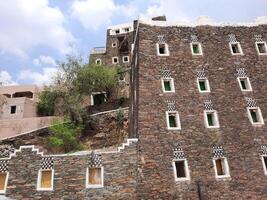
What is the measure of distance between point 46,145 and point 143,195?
1514cm

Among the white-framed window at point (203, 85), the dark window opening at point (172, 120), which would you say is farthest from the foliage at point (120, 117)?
the dark window opening at point (172, 120)

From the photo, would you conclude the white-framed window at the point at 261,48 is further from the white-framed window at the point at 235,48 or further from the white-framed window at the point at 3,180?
the white-framed window at the point at 3,180

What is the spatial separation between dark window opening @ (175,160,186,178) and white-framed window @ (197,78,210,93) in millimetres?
5427

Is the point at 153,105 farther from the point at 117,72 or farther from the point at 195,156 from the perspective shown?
the point at 117,72

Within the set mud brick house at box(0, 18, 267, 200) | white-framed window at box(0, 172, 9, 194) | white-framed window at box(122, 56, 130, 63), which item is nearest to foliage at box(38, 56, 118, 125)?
white-framed window at box(122, 56, 130, 63)

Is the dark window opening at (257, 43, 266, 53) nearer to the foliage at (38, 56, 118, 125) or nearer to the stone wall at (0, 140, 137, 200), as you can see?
the stone wall at (0, 140, 137, 200)

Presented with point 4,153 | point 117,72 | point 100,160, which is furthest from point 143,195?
point 117,72

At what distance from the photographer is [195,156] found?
19156 millimetres

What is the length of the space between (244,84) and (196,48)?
430 centimetres

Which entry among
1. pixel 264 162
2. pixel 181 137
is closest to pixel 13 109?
pixel 181 137

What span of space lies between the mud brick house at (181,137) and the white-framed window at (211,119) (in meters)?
0.01

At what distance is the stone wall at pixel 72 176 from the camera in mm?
17500

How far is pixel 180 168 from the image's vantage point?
62.4 feet

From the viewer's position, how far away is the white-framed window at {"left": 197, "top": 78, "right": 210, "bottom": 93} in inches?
869
